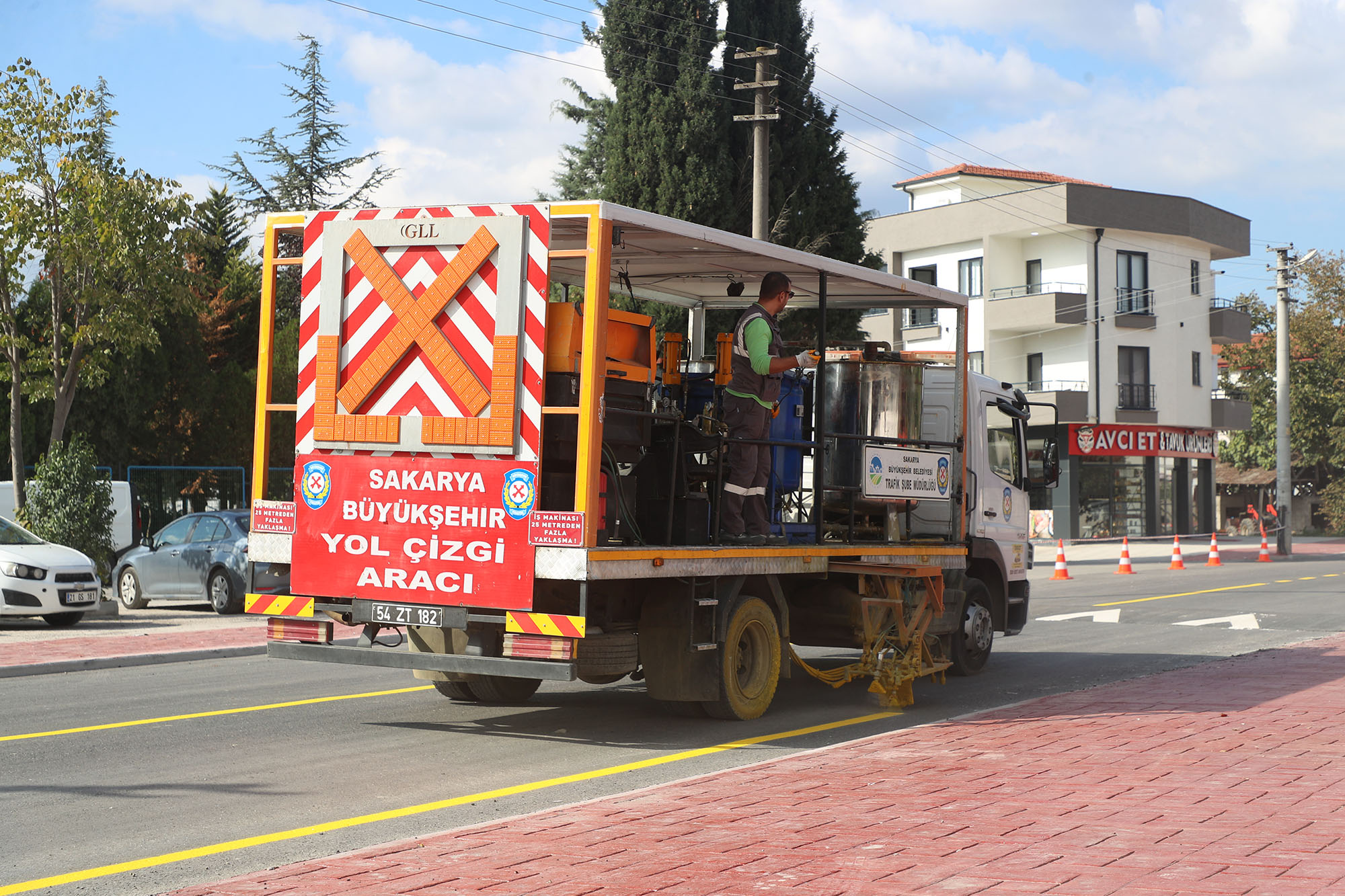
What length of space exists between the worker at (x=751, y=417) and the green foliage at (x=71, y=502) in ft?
40.2

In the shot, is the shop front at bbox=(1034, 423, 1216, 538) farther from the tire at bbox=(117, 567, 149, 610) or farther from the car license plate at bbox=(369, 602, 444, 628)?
the car license plate at bbox=(369, 602, 444, 628)

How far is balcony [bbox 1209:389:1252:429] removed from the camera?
5153cm

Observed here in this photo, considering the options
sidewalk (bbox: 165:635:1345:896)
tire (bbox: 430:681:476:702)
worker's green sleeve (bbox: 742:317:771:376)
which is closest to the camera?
sidewalk (bbox: 165:635:1345:896)

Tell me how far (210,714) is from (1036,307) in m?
41.4

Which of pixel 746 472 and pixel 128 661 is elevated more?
pixel 746 472

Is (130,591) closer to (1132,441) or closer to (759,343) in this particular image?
(759,343)

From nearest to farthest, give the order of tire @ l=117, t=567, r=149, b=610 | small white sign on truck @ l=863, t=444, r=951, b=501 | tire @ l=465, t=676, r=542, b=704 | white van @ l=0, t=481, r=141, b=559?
tire @ l=465, t=676, r=542, b=704 < small white sign on truck @ l=863, t=444, r=951, b=501 < tire @ l=117, t=567, r=149, b=610 < white van @ l=0, t=481, r=141, b=559

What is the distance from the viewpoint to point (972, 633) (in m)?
12.1

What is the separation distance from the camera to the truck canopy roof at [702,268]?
8.10 m

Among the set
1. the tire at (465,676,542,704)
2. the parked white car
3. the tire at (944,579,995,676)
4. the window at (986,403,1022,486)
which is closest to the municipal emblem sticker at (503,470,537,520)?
the tire at (465,676,542,704)

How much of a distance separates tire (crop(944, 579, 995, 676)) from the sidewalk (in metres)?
3.27

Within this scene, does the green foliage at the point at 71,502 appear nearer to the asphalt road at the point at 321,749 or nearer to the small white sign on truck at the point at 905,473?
the asphalt road at the point at 321,749

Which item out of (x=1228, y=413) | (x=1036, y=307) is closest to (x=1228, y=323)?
(x=1228, y=413)

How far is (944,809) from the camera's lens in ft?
20.6
